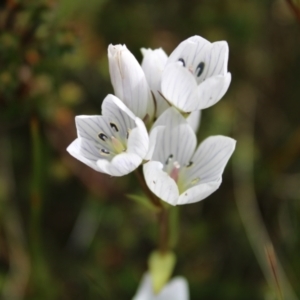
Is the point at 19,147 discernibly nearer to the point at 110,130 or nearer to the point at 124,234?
the point at 124,234

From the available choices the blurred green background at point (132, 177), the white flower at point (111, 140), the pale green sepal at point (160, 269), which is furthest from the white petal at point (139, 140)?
the blurred green background at point (132, 177)

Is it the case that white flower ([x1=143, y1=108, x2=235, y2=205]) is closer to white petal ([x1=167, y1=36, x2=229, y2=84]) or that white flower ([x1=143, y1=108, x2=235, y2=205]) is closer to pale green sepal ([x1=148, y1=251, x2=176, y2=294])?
white petal ([x1=167, y1=36, x2=229, y2=84])

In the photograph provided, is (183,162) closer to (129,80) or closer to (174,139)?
(174,139)

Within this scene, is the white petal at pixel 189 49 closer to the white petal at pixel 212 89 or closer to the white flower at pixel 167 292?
the white petal at pixel 212 89

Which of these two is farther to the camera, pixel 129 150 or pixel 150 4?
pixel 150 4

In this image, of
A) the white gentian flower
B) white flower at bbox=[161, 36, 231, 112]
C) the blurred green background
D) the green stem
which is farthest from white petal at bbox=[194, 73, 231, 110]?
the blurred green background

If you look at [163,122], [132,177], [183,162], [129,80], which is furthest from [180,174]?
[132,177]

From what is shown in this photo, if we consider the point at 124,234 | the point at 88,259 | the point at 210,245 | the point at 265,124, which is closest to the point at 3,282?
the point at 88,259
